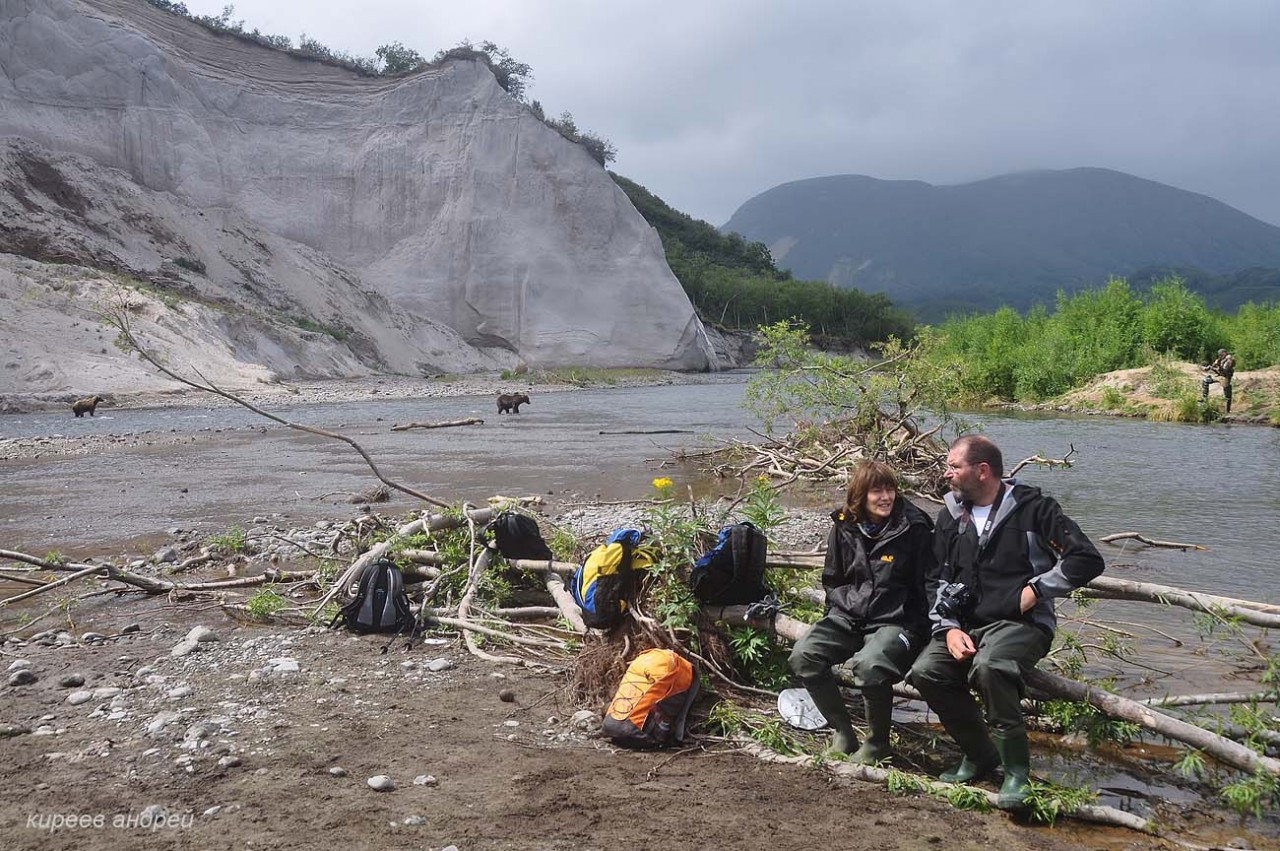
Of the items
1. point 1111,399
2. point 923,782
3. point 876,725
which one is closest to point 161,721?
point 876,725

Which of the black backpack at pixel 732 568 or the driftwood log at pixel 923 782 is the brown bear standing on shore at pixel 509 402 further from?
the driftwood log at pixel 923 782

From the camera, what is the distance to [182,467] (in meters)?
14.7

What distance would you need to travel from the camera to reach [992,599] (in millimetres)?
3717

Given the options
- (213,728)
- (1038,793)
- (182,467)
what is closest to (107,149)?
(182,467)

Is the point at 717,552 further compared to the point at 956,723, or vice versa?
the point at 717,552

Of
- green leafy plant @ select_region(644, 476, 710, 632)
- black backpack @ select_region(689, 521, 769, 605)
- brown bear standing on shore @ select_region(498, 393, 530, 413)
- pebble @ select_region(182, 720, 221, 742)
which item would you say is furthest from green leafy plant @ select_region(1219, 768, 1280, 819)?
brown bear standing on shore @ select_region(498, 393, 530, 413)

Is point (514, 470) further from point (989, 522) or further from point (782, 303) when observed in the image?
point (782, 303)

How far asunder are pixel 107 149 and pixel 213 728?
147 feet

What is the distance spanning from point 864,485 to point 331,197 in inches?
1901

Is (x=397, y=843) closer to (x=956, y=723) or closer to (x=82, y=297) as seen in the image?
(x=956, y=723)

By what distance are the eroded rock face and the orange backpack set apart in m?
31.7

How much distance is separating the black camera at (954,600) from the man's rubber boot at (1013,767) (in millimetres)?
518

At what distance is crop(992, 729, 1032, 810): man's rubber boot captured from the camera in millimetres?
3482

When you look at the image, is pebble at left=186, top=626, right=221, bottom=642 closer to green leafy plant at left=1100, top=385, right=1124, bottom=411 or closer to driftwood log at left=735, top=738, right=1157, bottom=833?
driftwood log at left=735, top=738, right=1157, bottom=833
